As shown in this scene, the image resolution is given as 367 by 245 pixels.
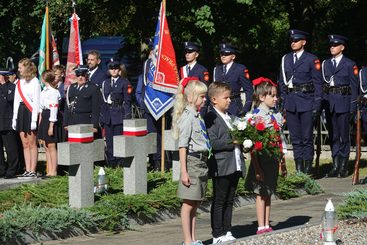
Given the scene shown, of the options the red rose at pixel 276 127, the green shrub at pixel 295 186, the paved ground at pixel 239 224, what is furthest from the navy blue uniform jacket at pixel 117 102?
the red rose at pixel 276 127

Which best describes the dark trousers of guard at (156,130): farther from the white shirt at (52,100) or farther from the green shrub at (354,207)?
the green shrub at (354,207)

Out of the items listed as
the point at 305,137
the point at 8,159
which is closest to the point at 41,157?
the point at 8,159

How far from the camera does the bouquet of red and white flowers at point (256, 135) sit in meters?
10.1

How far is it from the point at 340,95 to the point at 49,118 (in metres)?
4.60

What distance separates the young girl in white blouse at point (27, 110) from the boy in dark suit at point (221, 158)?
21.6ft

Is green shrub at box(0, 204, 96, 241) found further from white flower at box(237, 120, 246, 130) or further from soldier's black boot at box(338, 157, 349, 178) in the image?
soldier's black boot at box(338, 157, 349, 178)

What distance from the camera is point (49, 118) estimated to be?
642 inches

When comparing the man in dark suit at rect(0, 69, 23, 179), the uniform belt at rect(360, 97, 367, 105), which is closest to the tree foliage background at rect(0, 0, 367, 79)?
the man in dark suit at rect(0, 69, 23, 179)

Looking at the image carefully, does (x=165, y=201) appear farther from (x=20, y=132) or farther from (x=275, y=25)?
(x=275, y=25)

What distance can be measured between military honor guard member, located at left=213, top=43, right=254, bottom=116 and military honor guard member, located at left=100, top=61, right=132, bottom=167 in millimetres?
1921

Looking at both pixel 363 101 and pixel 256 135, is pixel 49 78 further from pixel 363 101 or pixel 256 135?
pixel 256 135

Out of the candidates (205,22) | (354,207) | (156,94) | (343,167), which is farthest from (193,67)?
(205,22)

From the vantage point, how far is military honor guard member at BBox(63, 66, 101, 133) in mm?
15539

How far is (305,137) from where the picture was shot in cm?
1589
